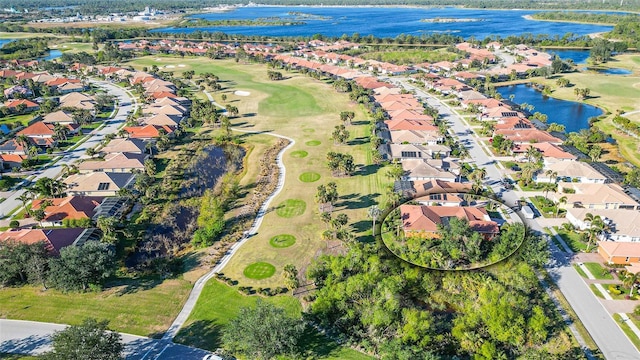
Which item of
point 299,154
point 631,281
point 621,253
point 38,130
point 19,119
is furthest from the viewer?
point 19,119

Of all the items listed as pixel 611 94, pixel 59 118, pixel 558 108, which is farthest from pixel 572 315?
pixel 59 118

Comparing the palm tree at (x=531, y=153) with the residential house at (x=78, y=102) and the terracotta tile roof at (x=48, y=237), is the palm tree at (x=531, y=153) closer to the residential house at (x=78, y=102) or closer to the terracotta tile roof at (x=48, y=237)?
the terracotta tile roof at (x=48, y=237)

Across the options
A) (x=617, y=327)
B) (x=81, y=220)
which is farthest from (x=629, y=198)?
(x=81, y=220)

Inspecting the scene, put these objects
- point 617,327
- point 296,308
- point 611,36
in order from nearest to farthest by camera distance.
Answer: point 617,327
point 296,308
point 611,36

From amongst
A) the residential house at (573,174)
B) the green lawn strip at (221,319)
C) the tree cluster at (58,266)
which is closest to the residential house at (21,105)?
the tree cluster at (58,266)

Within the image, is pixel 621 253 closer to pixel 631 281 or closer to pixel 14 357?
pixel 631 281

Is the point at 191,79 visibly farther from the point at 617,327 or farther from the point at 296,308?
the point at 617,327
